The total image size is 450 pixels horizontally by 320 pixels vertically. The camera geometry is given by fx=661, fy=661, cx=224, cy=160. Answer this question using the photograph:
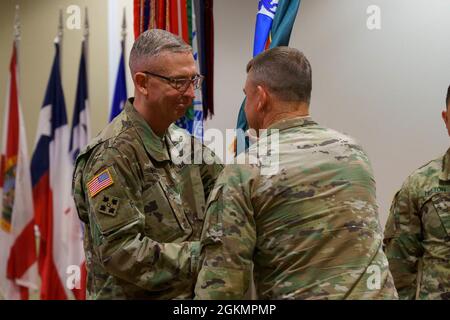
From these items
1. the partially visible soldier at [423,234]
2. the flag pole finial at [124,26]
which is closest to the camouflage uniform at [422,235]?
the partially visible soldier at [423,234]

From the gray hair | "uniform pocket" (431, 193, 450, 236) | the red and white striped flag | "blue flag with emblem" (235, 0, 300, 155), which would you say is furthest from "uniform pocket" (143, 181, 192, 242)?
the red and white striped flag

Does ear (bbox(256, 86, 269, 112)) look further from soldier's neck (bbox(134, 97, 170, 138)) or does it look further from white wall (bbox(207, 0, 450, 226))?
white wall (bbox(207, 0, 450, 226))

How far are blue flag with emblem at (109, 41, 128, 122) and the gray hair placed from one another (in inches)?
68.2

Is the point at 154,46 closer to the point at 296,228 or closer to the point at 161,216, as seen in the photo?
the point at 161,216

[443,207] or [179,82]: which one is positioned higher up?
[179,82]

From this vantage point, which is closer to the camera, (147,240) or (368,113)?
(147,240)

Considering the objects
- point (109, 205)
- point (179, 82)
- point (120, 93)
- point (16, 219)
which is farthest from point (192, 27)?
point (109, 205)

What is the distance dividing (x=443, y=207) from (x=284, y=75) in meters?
1.23

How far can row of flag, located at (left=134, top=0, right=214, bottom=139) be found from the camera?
3457 mm

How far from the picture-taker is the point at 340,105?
13.6 ft

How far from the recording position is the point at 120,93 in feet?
13.3
